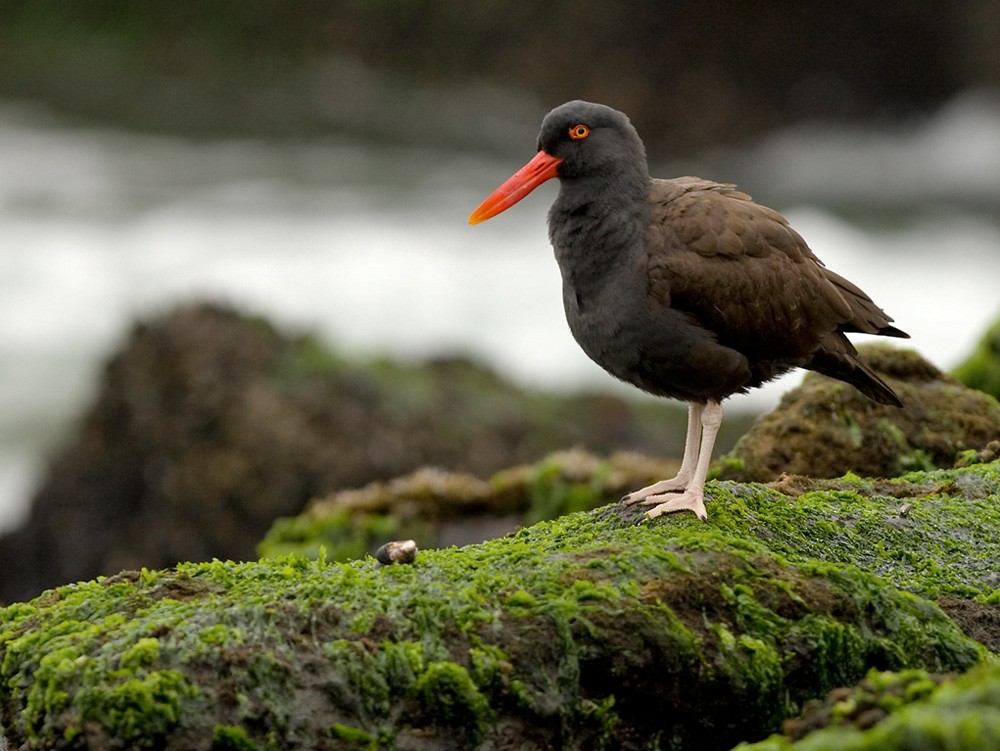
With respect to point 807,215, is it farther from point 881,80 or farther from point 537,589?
A: point 537,589

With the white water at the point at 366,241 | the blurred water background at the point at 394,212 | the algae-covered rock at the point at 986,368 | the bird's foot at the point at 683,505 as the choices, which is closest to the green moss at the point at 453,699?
the bird's foot at the point at 683,505

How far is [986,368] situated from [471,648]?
5.61 metres

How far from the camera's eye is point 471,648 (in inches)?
147

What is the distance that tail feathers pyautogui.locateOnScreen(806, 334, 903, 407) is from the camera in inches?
A: 217

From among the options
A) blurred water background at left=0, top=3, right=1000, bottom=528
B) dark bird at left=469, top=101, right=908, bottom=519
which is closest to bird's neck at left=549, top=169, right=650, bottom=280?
dark bird at left=469, top=101, right=908, bottom=519

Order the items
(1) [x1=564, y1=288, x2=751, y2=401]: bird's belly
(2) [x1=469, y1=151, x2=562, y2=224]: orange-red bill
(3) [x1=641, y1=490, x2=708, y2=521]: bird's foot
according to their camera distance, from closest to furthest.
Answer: (3) [x1=641, y1=490, x2=708, y2=521]: bird's foot, (1) [x1=564, y1=288, x2=751, y2=401]: bird's belly, (2) [x1=469, y1=151, x2=562, y2=224]: orange-red bill

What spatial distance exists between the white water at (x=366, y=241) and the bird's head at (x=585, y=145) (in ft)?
33.4

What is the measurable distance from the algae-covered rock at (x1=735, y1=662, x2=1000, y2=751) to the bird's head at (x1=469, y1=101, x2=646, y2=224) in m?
2.90

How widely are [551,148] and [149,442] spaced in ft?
19.5

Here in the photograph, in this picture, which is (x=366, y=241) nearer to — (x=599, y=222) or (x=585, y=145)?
(x=585, y=145)

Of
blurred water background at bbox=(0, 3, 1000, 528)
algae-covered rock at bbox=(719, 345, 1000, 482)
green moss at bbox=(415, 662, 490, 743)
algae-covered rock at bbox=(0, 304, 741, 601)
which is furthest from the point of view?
blurred water background at bbox=(0, 3, 1000, 528)

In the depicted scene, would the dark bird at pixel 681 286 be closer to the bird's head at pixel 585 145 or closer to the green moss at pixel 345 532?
the bird's head at pixel 585 145

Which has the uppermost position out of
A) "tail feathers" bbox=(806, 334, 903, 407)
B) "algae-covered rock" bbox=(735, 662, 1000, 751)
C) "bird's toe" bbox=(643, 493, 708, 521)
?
"tail feathers" bbox=(806, 334, 903, 407)

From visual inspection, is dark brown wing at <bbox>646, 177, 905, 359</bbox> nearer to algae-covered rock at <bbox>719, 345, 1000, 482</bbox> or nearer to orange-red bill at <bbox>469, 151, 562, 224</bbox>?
orange-red bill at <bbox>469, 151, 562, 224</bbox>
